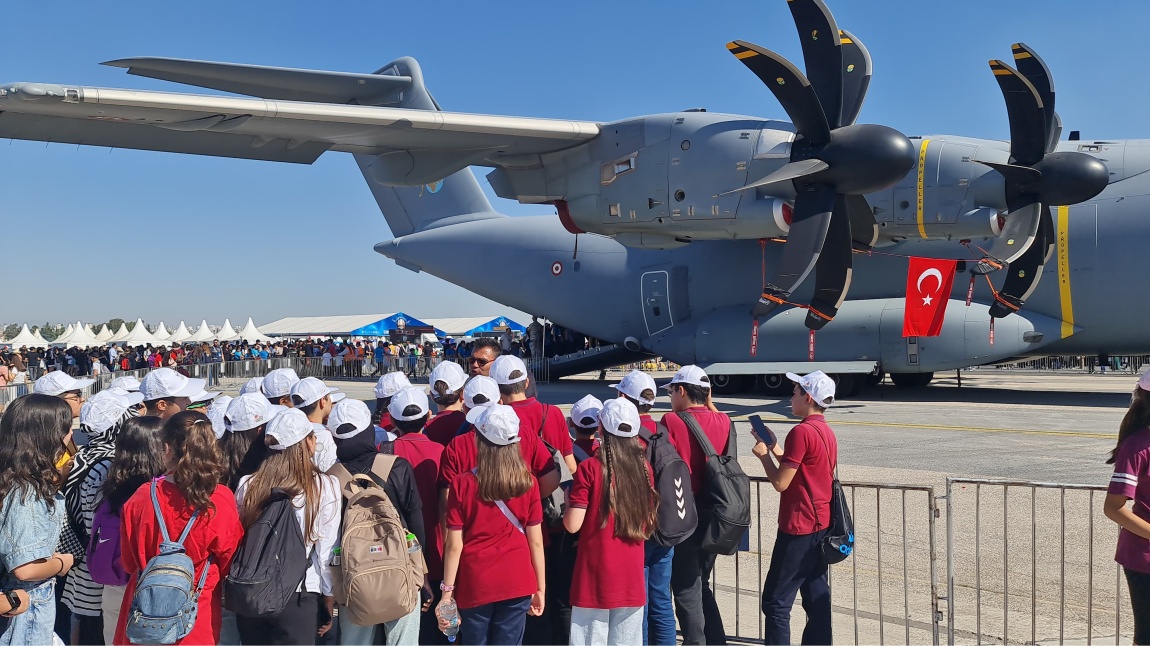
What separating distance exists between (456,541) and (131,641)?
1.39 meters

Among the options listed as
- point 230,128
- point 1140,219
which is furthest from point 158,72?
point 1140,219

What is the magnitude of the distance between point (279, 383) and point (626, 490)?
10.4 feet

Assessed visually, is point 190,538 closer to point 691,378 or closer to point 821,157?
point 691,378

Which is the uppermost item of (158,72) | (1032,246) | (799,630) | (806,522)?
(158,72)

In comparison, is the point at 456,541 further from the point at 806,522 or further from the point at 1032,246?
the point at 1032,246

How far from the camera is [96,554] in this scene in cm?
401

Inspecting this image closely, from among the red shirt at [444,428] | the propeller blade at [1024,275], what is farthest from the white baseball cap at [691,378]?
the propeller blade at [1024,275]

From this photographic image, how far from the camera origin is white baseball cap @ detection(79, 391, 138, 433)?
4.88m

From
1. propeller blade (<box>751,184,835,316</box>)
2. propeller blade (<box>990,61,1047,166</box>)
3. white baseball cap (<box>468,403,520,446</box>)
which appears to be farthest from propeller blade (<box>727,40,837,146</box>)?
white baseball cap (<box>468,403,520,446</box>)

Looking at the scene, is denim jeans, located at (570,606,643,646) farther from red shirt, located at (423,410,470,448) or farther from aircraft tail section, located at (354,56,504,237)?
aircraft tail section, located at (354,56,504,237)

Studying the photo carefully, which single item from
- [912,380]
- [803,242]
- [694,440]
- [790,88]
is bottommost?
[694,440]

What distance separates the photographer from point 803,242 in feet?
40.4

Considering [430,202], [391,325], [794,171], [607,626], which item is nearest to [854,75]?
[794,171]

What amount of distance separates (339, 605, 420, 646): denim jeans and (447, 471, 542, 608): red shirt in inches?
9.9
